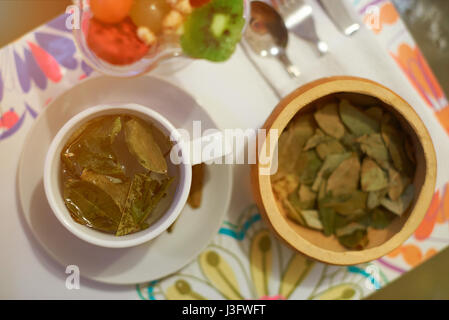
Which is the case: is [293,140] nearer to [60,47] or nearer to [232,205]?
[232,205]

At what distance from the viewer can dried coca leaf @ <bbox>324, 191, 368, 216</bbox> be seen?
600 millimetres

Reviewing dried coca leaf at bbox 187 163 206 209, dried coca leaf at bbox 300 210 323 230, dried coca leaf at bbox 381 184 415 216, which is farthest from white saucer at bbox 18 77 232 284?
dried coca leaf at bbox 381 184 415 216

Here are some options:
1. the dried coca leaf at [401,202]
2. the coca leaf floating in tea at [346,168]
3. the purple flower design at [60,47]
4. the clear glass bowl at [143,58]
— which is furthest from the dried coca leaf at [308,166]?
the purple flower design at [60,47]

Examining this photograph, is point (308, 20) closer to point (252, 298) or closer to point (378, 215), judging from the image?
point (378, 215)

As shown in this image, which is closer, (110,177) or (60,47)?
(110,177)

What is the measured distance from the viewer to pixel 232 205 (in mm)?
642

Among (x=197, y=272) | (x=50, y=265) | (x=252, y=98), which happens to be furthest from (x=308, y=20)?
(x=50, y=265)

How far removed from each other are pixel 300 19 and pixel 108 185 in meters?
0.36

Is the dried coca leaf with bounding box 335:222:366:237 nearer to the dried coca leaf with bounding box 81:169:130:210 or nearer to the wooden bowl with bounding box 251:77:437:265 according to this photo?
the wooden bowl with bounding box 251:77:437:265

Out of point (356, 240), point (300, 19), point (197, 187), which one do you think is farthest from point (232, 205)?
point (300, 19)

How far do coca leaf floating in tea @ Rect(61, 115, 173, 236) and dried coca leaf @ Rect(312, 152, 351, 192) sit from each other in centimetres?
21

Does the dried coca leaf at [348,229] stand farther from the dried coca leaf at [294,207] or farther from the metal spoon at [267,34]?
the metal spoon at [267,34]

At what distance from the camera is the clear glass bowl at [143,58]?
2.00ft
